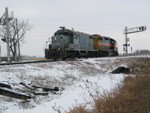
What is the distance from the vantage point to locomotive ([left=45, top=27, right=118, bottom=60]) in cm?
2258

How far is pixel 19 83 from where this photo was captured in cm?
1013

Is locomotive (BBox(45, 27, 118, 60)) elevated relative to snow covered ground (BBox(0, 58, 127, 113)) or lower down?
elevated

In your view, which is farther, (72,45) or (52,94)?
(72,45)

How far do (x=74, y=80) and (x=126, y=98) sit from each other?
662 centimetres

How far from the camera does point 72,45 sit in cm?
2375

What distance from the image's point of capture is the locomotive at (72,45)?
22581mm

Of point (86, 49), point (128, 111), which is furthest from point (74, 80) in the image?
point (86, 49)

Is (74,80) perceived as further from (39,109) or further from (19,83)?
(39,109)

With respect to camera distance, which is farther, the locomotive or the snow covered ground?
the locomotive

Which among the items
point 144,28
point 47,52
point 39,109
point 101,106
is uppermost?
point 144,28

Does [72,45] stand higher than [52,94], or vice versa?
[72,45]

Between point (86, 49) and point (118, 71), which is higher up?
point (86, 49)

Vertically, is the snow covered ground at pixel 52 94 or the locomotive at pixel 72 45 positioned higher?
the locomotive at pixel 72 45

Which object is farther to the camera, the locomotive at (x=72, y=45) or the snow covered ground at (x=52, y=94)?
the locomotive at (x=72, y=45)
